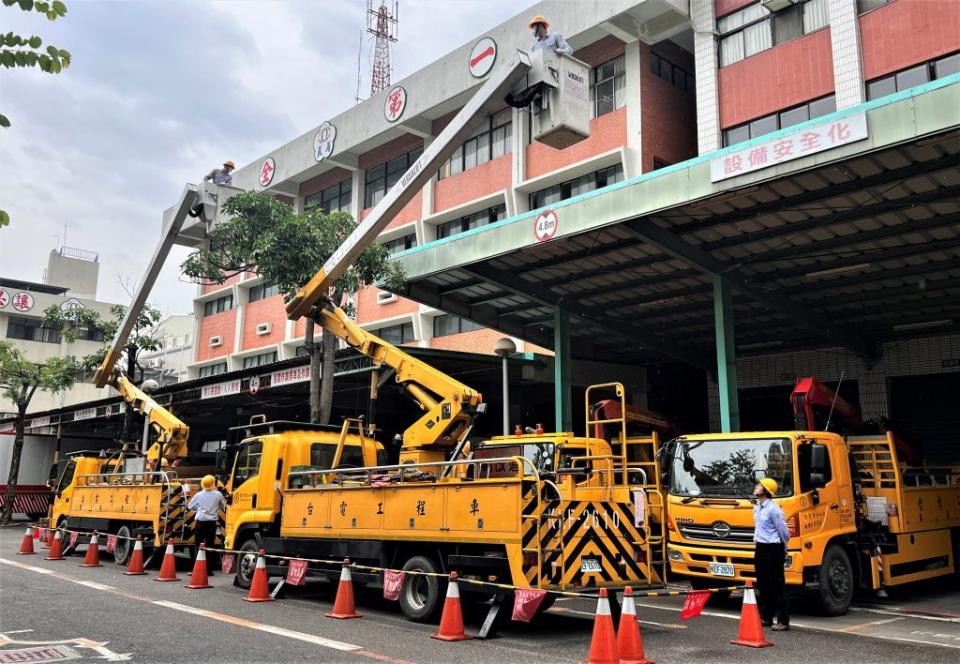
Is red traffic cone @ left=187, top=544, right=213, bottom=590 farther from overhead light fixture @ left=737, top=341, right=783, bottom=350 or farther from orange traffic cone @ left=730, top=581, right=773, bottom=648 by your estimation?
overhead light fixture @ left=737, top=341, right=783, bottom=350

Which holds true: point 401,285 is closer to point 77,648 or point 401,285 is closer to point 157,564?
point 157,564

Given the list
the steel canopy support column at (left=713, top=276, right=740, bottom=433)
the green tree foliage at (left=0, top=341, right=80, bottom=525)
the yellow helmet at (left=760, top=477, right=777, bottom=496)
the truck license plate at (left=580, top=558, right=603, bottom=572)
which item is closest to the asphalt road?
the truck license plate at (left=580, top=558, right=603, bottom=572)

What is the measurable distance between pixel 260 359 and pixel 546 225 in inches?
1170

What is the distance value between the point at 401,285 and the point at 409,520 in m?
9.79

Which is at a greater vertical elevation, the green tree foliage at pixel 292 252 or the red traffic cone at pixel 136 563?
the green tree foliage at pixel 292 252

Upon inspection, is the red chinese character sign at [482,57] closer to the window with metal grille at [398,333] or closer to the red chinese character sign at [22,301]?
the window with metal grille at [398,333]

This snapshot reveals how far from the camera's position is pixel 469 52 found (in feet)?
97.4

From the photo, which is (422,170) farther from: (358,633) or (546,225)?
(358,633)

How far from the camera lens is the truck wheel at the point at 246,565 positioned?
13.1 metres

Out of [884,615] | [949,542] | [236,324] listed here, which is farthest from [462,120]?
[236,324]

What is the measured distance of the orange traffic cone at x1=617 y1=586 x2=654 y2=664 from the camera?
7402mm

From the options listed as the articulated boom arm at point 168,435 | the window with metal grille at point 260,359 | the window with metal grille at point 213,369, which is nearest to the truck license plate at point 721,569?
the articulated boom arm at point 168,435

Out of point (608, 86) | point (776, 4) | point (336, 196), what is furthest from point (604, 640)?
point (336, 196)

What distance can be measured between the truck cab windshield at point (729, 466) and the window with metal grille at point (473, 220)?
19247mm
